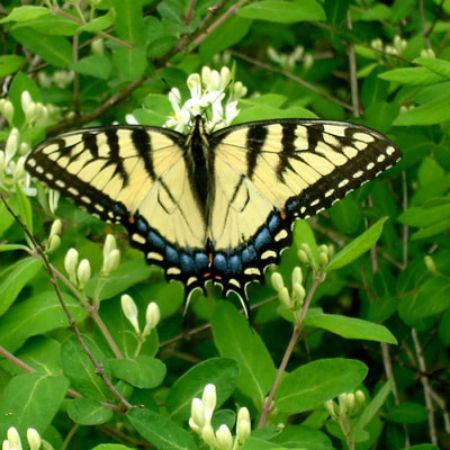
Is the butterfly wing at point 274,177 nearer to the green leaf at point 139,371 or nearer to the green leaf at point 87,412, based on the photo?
the green leaf at point 139,371

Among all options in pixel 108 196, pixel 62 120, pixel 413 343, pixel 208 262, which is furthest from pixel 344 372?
pixel 62 120

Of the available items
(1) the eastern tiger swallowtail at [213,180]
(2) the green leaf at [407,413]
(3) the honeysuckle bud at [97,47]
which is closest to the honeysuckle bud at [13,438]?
(1) the eastern tiger swallowtail at [213,180]

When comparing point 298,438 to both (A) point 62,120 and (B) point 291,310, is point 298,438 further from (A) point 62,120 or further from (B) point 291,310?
(A) point 62,120

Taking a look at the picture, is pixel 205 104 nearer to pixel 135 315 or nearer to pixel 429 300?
pixel 135 315

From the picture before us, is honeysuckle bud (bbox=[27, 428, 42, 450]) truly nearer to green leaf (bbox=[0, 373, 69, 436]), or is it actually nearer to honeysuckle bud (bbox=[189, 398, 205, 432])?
green leaf (bbox=[0, 373, 69, 436])

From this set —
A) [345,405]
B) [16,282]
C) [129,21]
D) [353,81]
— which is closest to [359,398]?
[345,405]

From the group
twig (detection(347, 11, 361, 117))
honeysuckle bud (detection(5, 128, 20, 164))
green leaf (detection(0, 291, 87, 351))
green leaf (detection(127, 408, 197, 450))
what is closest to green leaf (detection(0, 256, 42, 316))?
green leaf (detection(0, 291, 87, 351))
